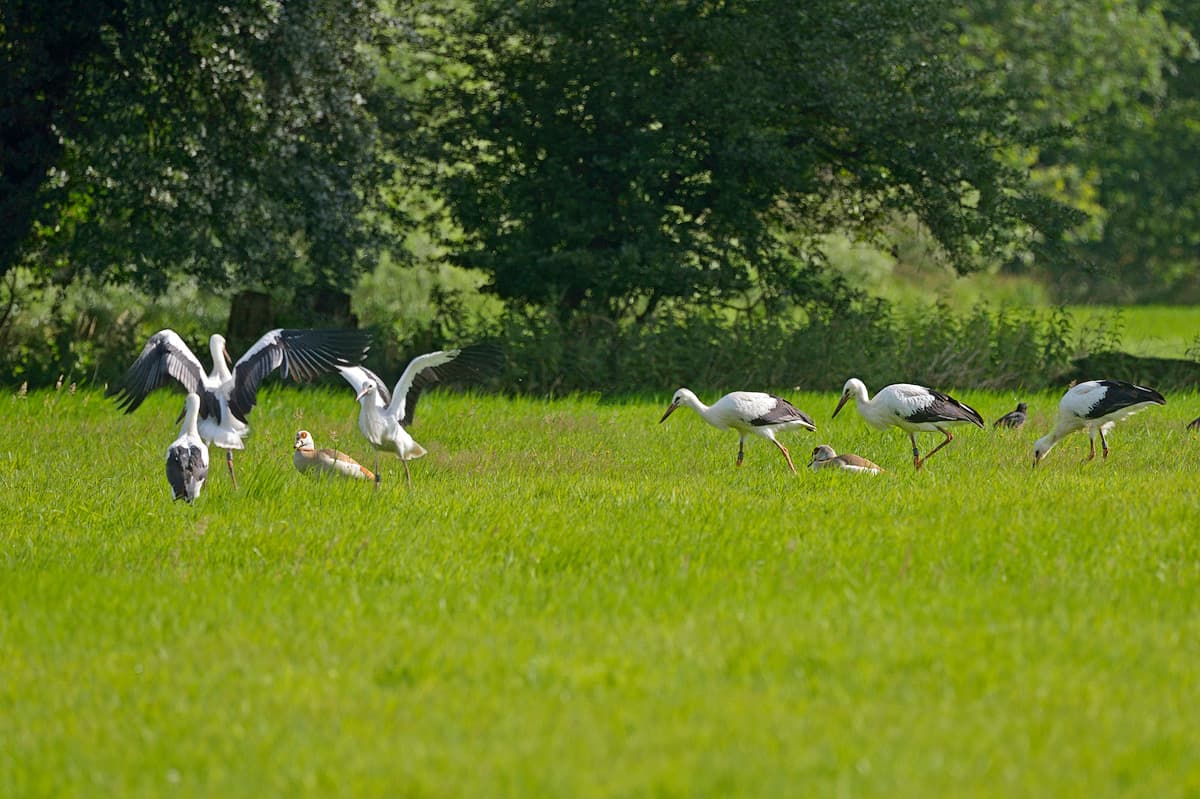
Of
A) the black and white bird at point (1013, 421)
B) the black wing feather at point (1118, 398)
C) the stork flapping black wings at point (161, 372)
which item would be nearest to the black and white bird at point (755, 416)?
the black wing feather at point (1118, 398)

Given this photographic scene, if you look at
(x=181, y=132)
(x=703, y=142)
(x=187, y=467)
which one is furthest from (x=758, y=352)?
(x=187, y=467)

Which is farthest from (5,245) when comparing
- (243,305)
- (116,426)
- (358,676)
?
(358,676)

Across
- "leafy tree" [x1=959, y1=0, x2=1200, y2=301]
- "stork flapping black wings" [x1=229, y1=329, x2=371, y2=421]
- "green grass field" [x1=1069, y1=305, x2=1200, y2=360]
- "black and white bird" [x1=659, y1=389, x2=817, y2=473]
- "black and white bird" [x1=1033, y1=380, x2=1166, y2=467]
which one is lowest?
"stork flapping black wings" [x1=229, y1=329, x2=371, y2=421]

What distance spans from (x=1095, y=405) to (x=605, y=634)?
7.14 meters

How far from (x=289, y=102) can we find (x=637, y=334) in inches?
218

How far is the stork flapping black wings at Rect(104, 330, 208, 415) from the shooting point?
13.4 meters

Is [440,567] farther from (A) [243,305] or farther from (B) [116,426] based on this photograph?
(A) [243,305]

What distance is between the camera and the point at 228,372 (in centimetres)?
1376

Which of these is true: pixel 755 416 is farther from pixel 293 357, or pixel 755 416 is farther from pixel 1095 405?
pixel 293 357

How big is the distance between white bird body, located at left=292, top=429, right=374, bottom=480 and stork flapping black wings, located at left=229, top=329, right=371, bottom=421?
0.54 meters

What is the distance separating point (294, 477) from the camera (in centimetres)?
1334

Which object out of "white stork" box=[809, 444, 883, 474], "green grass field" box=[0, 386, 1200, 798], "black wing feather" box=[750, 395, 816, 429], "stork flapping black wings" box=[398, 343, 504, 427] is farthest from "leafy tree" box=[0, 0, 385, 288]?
"white stork" box=[809, 444, 883, 474]

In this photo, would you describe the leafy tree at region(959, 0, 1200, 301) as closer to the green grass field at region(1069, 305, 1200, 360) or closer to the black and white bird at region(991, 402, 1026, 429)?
the green grass field at region(1069, 305, 1200, 360)

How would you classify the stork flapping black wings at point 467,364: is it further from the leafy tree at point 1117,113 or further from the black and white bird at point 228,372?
the leafy tree at point 1117,113
